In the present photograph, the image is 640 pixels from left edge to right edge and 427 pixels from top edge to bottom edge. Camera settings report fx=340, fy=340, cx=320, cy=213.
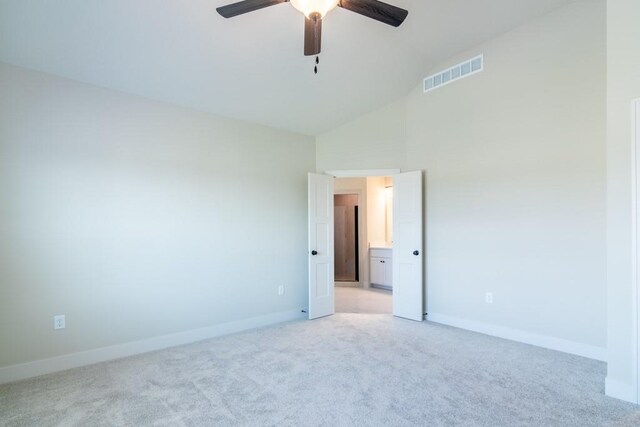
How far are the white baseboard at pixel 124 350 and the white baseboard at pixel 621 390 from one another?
3433 mm

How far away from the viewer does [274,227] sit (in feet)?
15.3

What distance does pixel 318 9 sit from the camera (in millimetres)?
1956

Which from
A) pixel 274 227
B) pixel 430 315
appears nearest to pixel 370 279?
pixel 430 315

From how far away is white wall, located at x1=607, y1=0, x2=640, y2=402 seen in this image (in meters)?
2.44

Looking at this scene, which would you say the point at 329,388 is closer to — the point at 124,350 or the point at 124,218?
the point at 124,350

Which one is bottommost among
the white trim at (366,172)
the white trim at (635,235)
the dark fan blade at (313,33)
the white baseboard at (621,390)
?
the white baseboard at (621,390)

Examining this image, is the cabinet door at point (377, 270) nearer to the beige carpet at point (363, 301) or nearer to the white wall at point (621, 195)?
the beige carpet at point (363, 301)

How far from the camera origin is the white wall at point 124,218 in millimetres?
2926

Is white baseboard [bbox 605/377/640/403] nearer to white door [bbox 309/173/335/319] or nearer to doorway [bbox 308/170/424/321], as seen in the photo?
doorway [bbox 308/170/424/321]

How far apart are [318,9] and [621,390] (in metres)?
3.35

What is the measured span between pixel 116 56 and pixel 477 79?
3847mm

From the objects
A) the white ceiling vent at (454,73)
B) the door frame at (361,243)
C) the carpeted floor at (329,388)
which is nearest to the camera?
the carpeted floor at (329,388)

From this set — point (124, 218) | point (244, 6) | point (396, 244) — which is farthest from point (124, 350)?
point (396, 244)

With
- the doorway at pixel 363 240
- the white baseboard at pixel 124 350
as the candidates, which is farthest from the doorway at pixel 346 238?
the white baseboard at pixel 124 350
